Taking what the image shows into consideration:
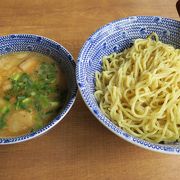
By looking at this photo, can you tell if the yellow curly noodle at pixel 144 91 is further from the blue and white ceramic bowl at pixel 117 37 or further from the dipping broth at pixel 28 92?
the dipping broth at pixel 28 92

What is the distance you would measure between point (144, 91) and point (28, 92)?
18.8 inches

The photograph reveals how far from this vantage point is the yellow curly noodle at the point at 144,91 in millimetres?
1039

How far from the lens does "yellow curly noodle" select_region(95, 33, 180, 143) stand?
1039mm

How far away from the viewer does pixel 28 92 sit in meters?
1.11

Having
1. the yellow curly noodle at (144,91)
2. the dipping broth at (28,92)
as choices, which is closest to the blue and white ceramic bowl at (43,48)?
the dipping broth at (28,92)

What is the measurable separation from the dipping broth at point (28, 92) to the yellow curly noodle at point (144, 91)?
0.19m

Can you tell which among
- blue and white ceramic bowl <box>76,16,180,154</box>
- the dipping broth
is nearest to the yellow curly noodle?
blue and white ceramic bowl <box>76,16,180,154</box>

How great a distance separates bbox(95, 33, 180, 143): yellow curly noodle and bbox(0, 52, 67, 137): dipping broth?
19 centimetres

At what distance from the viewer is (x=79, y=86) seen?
989 millimetres

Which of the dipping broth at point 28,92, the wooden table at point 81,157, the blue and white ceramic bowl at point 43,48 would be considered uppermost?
the blue and white ceramic bowl at point 43,48

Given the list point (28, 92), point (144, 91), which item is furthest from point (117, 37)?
point (28, 92)

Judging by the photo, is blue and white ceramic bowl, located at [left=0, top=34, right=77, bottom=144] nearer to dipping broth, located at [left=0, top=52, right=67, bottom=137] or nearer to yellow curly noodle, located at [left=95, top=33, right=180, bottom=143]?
dipping broth, located at [left=0, top=52, right=67, bottom=137]

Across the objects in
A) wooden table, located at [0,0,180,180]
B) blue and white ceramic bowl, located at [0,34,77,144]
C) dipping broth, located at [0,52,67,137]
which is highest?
blue and white ceramic bowl, located at [0,34,77,144]

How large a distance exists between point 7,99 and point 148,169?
2.03ft
